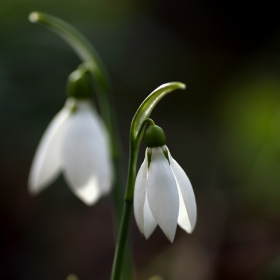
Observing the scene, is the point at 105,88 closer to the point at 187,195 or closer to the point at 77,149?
the point at 77,149

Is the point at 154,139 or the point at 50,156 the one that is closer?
the point at 154,139

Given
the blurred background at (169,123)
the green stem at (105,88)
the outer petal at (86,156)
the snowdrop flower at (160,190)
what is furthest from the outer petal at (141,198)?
the blurred background at (169,123)

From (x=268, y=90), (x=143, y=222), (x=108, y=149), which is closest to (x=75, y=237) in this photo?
(x=108, y=149)

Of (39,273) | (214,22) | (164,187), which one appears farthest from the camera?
(214,22)

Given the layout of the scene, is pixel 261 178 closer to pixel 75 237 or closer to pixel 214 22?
pixel 75 237

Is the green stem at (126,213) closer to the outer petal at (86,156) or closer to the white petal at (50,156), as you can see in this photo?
the outer petal at (86,156)

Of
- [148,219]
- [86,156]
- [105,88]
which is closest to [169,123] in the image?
[105,88]

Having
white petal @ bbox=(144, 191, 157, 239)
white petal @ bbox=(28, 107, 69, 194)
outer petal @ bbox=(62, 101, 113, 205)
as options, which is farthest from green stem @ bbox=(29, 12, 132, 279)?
white petal @ bbox=(144, 191, 157, 239)
